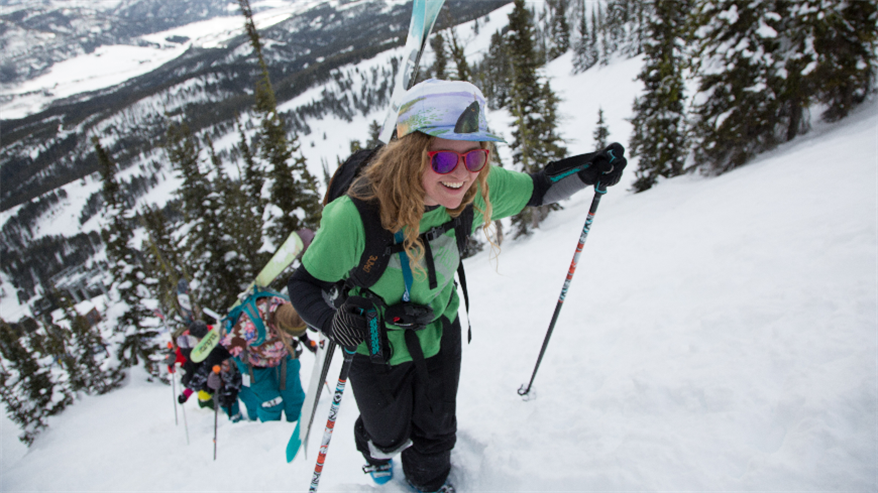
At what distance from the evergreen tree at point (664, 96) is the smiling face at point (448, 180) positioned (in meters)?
18.0

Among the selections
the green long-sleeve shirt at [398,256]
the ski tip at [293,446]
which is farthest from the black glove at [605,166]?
the ski tip at [293,446]

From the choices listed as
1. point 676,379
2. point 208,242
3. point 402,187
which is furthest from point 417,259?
point 208,242

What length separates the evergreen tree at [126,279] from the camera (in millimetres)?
21797

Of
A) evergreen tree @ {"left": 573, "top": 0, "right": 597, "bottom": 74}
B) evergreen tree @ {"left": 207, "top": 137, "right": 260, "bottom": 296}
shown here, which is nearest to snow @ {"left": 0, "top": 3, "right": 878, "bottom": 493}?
evergreen tree @ {"left": 207, "top": 137, "right": 260, "bottom": 296}

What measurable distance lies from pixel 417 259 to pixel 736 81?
12.9 m

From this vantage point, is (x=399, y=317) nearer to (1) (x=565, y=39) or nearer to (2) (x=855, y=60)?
(2) (x=855, y=60)

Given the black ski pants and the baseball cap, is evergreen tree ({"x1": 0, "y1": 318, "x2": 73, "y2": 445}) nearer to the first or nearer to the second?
the black ski pants

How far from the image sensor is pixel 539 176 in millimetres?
2848

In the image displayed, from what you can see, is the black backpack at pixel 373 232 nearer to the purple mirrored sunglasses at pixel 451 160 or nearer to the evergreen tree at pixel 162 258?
the purple mirrored sunglasses at pixel 451 160

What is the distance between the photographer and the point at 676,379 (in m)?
3.02

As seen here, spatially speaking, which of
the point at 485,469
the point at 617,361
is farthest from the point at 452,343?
the point at 617,361

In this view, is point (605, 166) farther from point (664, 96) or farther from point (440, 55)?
point (664, 96)

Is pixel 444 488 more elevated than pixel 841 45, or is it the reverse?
pixel 841 45

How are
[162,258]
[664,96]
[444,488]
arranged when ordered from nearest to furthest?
[444,488]
[664,96]
[162,258]
